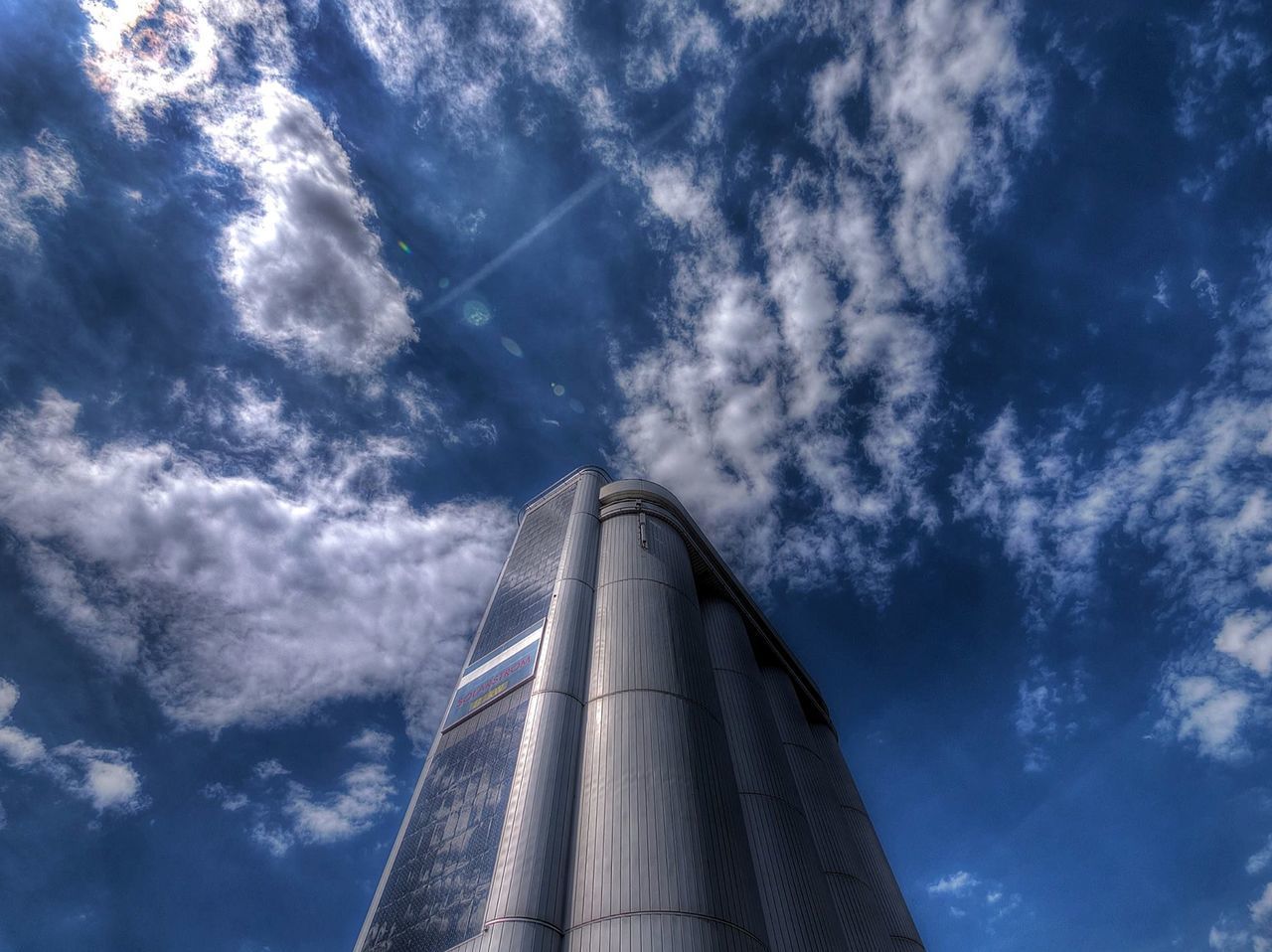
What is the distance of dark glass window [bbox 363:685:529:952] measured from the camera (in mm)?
22578

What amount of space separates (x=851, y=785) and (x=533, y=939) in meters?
38.5

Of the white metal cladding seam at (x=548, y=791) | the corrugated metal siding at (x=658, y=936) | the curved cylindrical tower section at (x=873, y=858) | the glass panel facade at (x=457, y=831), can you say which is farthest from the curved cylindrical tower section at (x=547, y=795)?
the curved cylindrical tower section at (x=873, y=858)

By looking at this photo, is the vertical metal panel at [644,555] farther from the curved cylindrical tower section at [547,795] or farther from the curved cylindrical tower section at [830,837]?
the curved cylindrical tower section at [830,837]

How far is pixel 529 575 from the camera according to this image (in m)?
40.6

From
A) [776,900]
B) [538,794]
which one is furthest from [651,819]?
[776,900]

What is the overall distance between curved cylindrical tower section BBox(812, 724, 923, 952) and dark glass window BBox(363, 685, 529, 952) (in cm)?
2767

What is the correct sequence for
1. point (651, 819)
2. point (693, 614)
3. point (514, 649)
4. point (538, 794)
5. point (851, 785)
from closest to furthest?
1. point (651, 819)
2. point (538, 794)
3. point (514, 649)
4. point (693, 614)
5. point (851, 785)

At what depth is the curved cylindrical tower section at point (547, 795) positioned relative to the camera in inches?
790

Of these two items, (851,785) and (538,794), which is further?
(851,785)

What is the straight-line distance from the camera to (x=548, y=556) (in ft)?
134

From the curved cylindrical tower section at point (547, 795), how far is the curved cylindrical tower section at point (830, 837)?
18.5 metres

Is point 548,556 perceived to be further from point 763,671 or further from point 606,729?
point 763,671

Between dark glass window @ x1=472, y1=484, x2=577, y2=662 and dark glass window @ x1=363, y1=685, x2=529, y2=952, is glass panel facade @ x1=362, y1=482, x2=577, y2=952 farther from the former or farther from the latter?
dark glass window @ x1=472, y1=484, x2=577, y2=662

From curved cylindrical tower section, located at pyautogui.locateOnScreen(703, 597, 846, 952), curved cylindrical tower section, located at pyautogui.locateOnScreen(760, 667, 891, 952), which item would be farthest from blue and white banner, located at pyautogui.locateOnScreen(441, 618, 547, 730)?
curved cylindrical tower section, located at pyautogui.locateOnScreen(760, 667, 891, 952)
